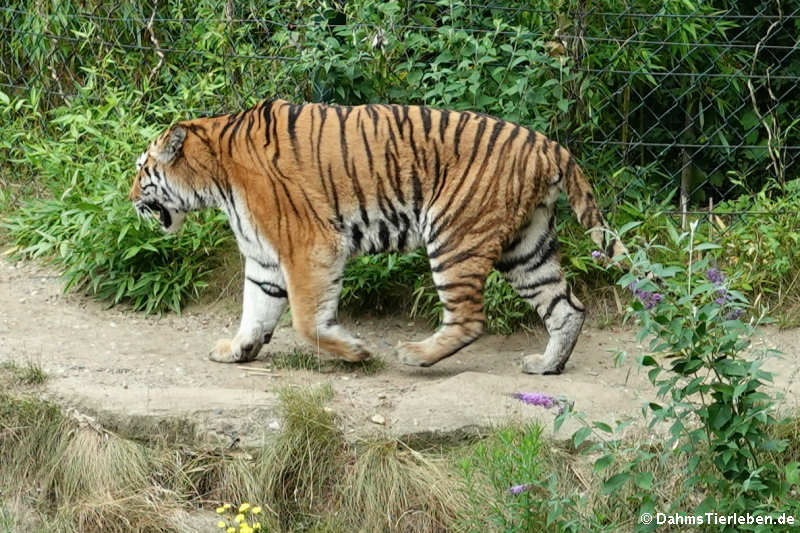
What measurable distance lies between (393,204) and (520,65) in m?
1.27

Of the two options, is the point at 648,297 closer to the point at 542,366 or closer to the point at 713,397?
the point at 713,397

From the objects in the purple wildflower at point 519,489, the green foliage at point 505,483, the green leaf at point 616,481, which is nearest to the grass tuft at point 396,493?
the green foliage at point 505,483

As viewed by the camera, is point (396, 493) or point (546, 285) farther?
point (546, 285)

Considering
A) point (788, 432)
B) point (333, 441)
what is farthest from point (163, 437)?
point (788, 432)

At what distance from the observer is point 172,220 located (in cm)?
598

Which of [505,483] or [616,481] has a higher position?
[616,481]

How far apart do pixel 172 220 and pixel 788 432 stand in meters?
3.02

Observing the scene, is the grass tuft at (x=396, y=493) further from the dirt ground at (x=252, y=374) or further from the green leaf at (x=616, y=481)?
the green leaf at (x=616, y=481)

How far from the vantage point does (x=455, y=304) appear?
545 cm

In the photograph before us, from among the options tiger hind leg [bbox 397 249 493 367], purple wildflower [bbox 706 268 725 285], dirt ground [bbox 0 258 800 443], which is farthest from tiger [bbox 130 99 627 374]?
purple wildflower [bbox 706 268 725 285]

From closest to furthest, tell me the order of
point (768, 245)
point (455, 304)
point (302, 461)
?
point (302, 461), point (455, 304), point (768, 245)

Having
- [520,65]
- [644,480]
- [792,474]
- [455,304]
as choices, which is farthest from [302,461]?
[520,65]

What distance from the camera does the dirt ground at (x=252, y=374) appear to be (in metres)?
4.97

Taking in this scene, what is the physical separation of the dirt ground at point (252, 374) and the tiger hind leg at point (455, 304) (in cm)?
14
